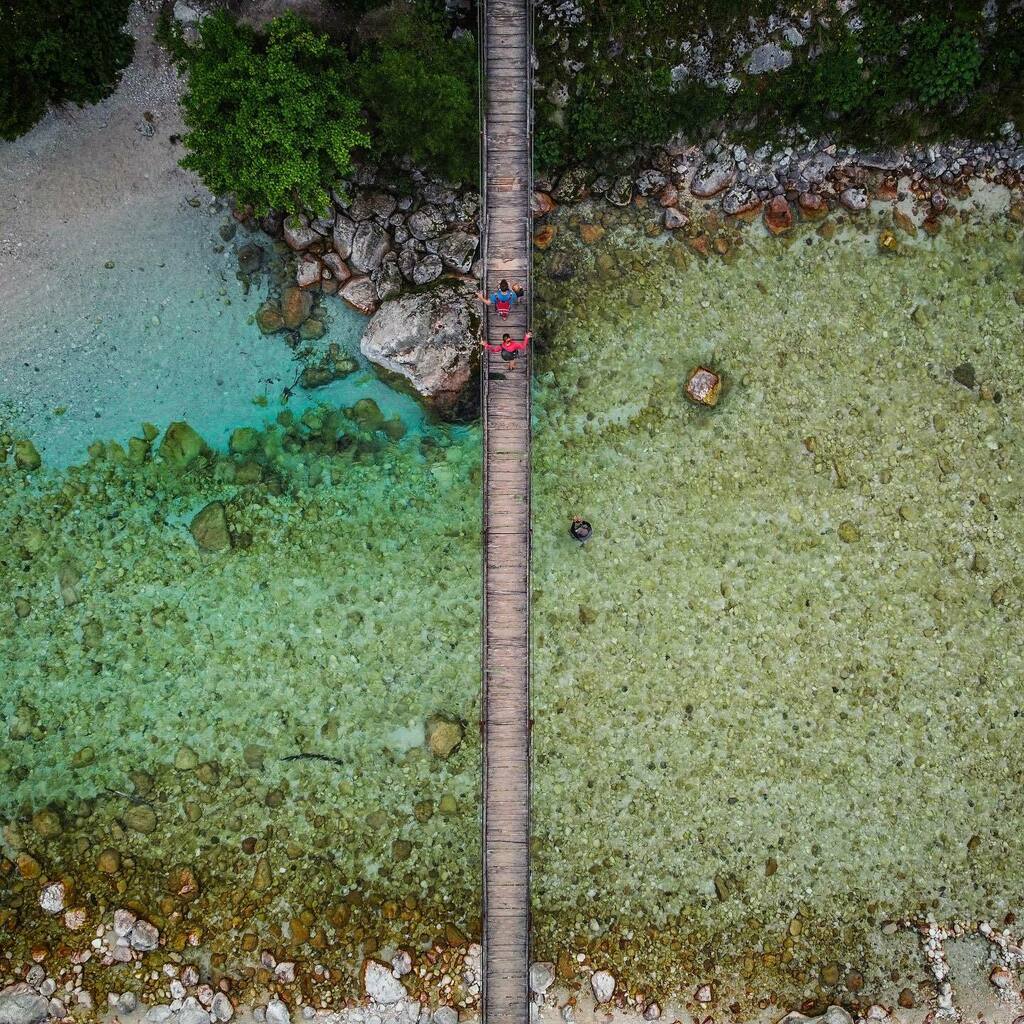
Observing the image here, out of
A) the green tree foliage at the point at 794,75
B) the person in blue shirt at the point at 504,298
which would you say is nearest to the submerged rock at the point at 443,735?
the person in blue shirt at the point at 504,298

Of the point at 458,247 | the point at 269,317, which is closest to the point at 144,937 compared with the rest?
the point at 269,317

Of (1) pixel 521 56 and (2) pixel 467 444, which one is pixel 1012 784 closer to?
(2) pixel 467 444

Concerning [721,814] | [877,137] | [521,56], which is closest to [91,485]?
[521,56]

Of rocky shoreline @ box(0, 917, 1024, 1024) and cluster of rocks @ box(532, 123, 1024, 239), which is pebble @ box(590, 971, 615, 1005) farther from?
cluster of rocks @ box(532, 123, 1024, 239)

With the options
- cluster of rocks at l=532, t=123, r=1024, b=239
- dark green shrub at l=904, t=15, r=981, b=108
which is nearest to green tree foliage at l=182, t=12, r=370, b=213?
cluster of rocks at l=532, t=123, r=1024, b=239

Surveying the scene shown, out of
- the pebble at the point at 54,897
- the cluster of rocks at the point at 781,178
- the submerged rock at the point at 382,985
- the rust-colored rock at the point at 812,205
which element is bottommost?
the submerged rock at the point at 382,985

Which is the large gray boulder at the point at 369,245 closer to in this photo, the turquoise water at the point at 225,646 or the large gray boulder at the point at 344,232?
the large gray boulder at the point at 344,232
